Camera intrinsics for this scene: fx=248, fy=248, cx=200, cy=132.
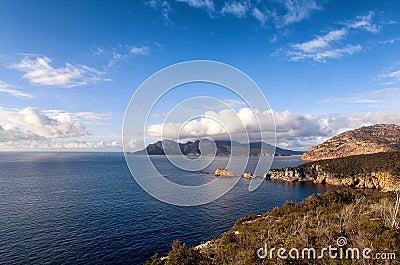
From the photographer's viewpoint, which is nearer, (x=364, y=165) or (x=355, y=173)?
(x=355, y=173)

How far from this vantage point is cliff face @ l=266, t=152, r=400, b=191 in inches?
3848

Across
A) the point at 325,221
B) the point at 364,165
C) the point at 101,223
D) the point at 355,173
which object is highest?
the point at 364,165

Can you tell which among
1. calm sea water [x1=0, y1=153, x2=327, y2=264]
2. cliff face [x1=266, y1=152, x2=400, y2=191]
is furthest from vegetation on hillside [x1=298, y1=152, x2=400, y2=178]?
calm sea water [x1=0, y1=153, x2=327, y2=264]

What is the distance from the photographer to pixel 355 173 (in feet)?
360

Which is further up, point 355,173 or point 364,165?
point 364,165

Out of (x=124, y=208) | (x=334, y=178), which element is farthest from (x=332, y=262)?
(x=334, y=178)

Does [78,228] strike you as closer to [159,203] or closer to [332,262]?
[159,203]

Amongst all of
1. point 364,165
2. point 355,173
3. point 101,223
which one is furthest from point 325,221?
point 364,165

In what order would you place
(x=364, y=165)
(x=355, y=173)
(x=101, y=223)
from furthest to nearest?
1. (x=364, y=165)
2. (x=355, y=173)
3. (x=101, y=223)

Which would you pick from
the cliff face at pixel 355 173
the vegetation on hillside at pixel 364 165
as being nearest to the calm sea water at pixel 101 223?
the cliff face at pixel 355 173

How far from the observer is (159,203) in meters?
67.4

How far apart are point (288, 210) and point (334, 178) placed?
78.4 m

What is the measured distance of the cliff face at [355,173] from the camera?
97.8 m

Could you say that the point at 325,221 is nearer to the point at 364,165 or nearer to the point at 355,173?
the point at 355,173
